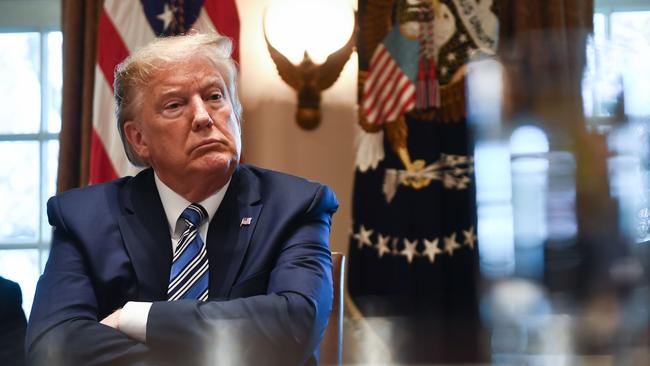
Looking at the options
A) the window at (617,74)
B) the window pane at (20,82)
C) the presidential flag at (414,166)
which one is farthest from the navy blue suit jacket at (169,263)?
the window pane at (20,82)

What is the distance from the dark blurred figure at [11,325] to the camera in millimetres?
1057

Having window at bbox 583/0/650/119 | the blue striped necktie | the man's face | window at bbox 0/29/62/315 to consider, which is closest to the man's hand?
the blue striped necktie

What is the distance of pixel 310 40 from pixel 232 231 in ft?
6.28

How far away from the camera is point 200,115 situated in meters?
1.87

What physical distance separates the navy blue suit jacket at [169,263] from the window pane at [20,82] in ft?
7.90

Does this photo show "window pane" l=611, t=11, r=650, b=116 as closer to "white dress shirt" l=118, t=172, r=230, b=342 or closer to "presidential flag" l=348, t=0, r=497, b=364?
"white dress shirt" l=118, t=172, r=230, b=342

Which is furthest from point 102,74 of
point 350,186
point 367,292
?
point 367,292

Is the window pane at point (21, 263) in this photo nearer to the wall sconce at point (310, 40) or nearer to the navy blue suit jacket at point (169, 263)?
the wall sconce at point (310, 40)

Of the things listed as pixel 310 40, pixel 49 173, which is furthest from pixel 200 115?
pixel 49 173

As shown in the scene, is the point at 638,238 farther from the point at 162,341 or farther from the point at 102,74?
the point at 102,74

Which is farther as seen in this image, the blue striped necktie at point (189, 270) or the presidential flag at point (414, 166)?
the presidential flag at point (414, 166)

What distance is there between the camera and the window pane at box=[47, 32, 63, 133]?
165 inches

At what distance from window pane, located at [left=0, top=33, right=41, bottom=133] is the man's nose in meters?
2.55

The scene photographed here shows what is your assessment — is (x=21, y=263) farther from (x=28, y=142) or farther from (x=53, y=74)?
(x=53, y=74)
